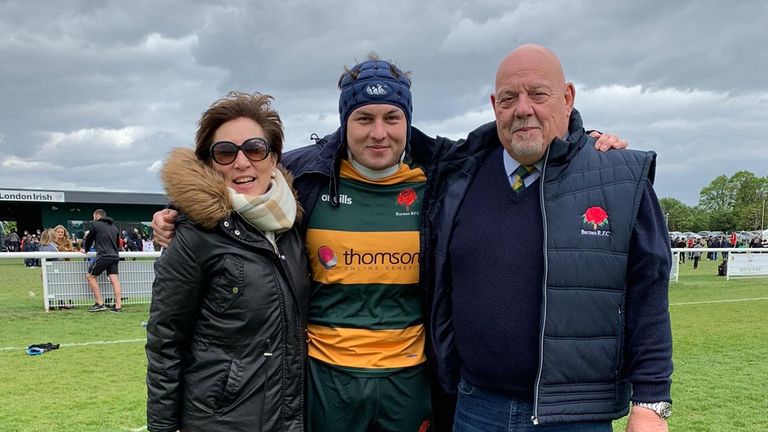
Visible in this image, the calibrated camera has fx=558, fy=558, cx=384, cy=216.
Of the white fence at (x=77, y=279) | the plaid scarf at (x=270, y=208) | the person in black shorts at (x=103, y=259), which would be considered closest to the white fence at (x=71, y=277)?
the white fence at (x=77, y=279)

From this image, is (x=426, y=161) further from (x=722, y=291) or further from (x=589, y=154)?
(x=722, y=291)

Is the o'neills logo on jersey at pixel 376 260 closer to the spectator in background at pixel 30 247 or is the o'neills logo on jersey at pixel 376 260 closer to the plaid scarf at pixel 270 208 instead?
the plaid scarf at pixel 270 208

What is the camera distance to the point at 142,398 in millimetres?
5605

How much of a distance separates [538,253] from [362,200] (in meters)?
0.98

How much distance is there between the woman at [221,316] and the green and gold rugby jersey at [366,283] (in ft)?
0.90

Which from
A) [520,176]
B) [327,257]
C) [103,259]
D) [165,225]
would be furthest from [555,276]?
[103,259]

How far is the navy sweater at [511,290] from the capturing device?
2172 millimetres

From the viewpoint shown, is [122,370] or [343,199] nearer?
[343,199]

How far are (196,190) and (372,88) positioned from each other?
981 mm

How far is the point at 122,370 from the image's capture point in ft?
22.1

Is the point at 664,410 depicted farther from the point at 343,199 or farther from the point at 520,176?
the point at 343,199

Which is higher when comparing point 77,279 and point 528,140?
point 528,140

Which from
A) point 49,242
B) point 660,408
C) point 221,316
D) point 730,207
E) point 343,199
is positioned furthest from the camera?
point 730,207

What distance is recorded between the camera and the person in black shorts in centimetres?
1098
